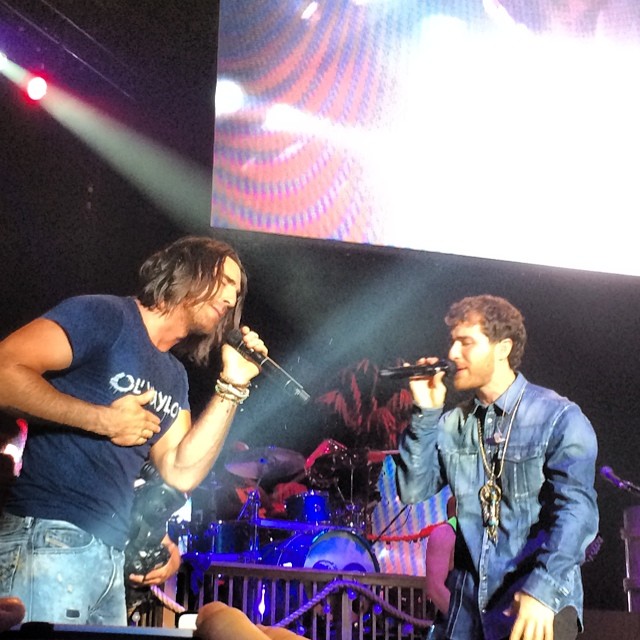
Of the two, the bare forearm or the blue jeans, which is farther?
the bare forearm

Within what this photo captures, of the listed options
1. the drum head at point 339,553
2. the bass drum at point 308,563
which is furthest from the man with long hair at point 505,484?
the drum head at point 339,553

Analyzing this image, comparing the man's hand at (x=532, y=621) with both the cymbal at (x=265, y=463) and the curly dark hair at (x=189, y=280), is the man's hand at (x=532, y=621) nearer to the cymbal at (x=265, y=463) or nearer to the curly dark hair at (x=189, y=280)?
the curly dark hair at (x=189, y=280)

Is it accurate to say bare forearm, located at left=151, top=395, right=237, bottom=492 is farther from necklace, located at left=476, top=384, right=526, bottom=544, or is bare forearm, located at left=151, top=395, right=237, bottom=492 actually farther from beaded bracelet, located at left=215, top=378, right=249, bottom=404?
necklace, located at left=476, top=384, right=526, bottom=544

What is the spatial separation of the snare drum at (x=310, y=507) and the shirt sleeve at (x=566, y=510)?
101 inches

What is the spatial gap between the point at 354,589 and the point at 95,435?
6.51 ft

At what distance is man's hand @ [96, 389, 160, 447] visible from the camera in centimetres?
249

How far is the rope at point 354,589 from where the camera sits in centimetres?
383

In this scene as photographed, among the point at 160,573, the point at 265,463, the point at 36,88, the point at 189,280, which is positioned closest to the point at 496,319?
the point at 189,280

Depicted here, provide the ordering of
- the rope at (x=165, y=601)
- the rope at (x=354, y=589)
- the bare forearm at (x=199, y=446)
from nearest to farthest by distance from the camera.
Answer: the bare forearm at (x=199, y=446) → the rope at (x=165, y=601) → the rope at (x=354, y=589)

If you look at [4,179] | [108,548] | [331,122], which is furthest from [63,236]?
[108,548]

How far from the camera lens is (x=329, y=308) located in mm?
4797

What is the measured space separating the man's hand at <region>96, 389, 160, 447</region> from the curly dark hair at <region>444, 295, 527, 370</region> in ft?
4.17

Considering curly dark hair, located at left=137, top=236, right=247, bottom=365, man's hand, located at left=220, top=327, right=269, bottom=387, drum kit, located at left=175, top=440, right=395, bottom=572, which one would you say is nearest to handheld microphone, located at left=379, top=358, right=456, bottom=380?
man's hand, located at left=220, top=327, right=269, bottom=387

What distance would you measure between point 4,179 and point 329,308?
1.90m
